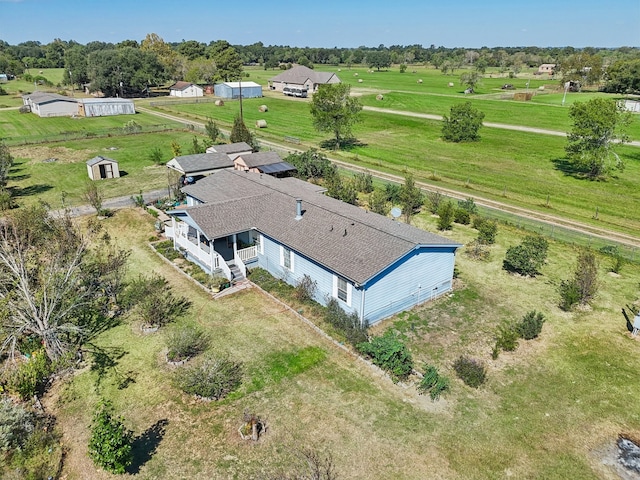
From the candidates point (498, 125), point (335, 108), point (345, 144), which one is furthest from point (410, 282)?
point (498, 125)

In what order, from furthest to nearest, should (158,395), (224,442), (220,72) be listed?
(220,72) → (158,395) → (224,442)

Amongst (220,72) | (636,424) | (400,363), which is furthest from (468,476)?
(220,72)

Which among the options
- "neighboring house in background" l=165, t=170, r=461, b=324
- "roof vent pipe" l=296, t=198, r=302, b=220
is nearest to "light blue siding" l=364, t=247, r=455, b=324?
"neighboring house in background" l=165, t=170, r=461, b=324

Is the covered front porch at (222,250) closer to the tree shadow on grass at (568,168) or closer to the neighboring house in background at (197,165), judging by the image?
the neighboring house in background at (197,165)

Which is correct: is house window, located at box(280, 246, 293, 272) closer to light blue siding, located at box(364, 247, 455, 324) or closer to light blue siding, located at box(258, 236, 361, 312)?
light blue siding, located at box(258, 236, 361, 312)

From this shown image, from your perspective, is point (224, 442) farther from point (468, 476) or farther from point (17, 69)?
point (17, 69)

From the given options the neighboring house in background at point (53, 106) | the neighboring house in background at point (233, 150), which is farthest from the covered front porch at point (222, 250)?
the neighboring house in background at point (53, 106)
